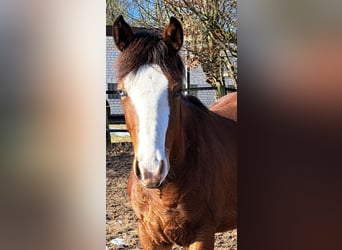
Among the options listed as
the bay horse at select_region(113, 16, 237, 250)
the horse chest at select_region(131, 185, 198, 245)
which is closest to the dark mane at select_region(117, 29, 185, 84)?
the bay horse at select_region(113, 16, 237, 250)

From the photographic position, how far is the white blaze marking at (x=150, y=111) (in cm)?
170

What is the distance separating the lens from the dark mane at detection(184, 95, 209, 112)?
1843mm

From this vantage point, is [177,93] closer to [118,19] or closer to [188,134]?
[188,134]

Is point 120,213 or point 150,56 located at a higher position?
point 150,56

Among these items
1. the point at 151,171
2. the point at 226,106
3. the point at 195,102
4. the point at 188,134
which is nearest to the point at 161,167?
the point at 151,171

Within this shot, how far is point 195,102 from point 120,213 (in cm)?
54

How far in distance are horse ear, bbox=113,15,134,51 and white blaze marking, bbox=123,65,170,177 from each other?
0.14 m

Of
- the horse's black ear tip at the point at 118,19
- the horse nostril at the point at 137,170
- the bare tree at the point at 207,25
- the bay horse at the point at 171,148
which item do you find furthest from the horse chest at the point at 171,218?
the horse's black ear tip at the point at 118,19

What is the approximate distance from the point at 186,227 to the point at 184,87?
1.78 feet

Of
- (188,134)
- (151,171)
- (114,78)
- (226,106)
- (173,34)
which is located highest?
(173,34)

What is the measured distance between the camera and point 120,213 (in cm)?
192
